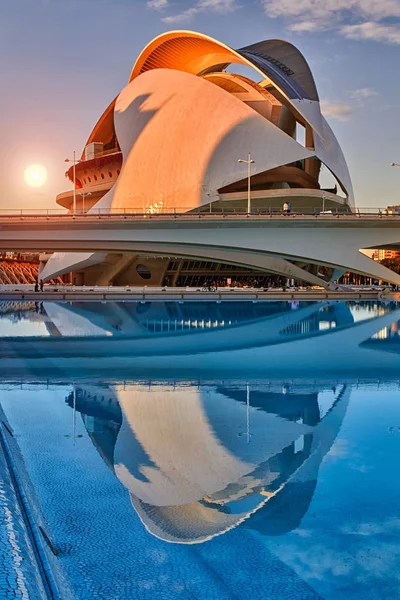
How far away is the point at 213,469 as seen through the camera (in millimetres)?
7156

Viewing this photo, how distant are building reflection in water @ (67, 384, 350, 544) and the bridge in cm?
1969

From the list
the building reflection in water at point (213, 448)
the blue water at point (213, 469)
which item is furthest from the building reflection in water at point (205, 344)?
the building reflection in water at point (213, 448)

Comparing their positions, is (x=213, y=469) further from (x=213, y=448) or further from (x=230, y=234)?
(x=230, y=234)

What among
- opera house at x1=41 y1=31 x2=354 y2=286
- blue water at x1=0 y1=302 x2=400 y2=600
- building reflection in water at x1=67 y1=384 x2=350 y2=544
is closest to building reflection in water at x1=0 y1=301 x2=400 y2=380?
blue water at x1=0 y1=302 x2=400 y2=600

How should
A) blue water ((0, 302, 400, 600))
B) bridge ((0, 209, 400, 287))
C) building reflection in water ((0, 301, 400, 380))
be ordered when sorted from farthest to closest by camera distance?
bridge ((0, 209, 400, 287))
building reflection in water ((0, 301, 400, 380))
blue water ((0, 302, 400, 600))

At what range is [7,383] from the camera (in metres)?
12.4

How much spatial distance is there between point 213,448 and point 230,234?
2405 centimetres

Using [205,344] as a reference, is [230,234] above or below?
above

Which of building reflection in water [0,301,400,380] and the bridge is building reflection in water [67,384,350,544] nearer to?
building reflection in water [0,301,400,380]

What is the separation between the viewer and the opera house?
3897 cm

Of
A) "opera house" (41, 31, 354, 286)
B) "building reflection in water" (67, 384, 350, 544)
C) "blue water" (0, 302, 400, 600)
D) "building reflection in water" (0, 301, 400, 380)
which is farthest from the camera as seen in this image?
"opera house" (41, 31, 354, 286)

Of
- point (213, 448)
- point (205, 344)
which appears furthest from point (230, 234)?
point (213, 448)

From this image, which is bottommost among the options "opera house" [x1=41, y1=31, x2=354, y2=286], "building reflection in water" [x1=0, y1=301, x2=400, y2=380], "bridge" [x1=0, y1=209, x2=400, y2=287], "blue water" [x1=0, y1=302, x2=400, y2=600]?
"blue water" [x1=0, y1=302, x2=400, y2=600]

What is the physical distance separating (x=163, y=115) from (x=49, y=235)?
14824 millimetres
